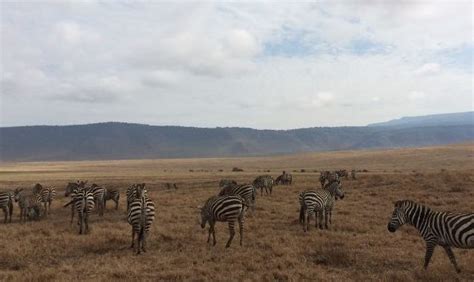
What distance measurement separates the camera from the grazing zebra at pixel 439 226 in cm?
1248

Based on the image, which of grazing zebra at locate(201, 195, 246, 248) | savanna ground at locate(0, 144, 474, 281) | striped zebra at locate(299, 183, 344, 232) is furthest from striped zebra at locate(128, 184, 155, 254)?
striped zebra at locate(299, 183, 344, 232)

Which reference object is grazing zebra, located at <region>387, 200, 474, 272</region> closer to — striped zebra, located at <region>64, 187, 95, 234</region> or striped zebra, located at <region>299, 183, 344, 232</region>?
striped zebra, located at <region>299, 183, 344, 232</region>

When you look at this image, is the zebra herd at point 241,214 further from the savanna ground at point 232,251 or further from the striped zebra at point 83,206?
the savanna ground at point 232,251

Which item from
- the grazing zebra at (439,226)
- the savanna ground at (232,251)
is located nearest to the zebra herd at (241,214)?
the grazing zebra at (439,226)

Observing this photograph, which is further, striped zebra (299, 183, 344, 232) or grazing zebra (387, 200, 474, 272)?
striped zebra (299, 183, 344, 232)

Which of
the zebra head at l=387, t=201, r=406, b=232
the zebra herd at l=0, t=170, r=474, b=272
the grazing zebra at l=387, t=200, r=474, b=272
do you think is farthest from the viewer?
the zebra head at l=387, t=201, r=406, b=232

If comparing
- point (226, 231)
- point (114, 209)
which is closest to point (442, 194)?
point (226, 231)

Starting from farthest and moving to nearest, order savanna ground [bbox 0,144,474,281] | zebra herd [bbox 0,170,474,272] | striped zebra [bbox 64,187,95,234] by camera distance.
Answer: striped zebra [bbox 64,187,95,234], savanna ground [bbox 0,144,474,281], zebra herd [bbox 0,170,474,272]

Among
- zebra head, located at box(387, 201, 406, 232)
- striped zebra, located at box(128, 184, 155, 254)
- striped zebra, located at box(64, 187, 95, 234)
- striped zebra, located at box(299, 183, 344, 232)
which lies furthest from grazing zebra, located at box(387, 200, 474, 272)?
striped zebra, located at box(64, 187, 95, 234)

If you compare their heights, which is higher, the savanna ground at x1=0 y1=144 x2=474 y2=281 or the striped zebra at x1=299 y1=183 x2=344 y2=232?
the striped zebra at x1=299 y1=183 x2=344 y2=232

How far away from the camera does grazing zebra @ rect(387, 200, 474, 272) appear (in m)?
12.5

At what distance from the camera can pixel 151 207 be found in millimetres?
16453

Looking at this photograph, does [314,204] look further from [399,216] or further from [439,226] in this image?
[439,226]

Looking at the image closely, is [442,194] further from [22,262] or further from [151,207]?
[22,262]
